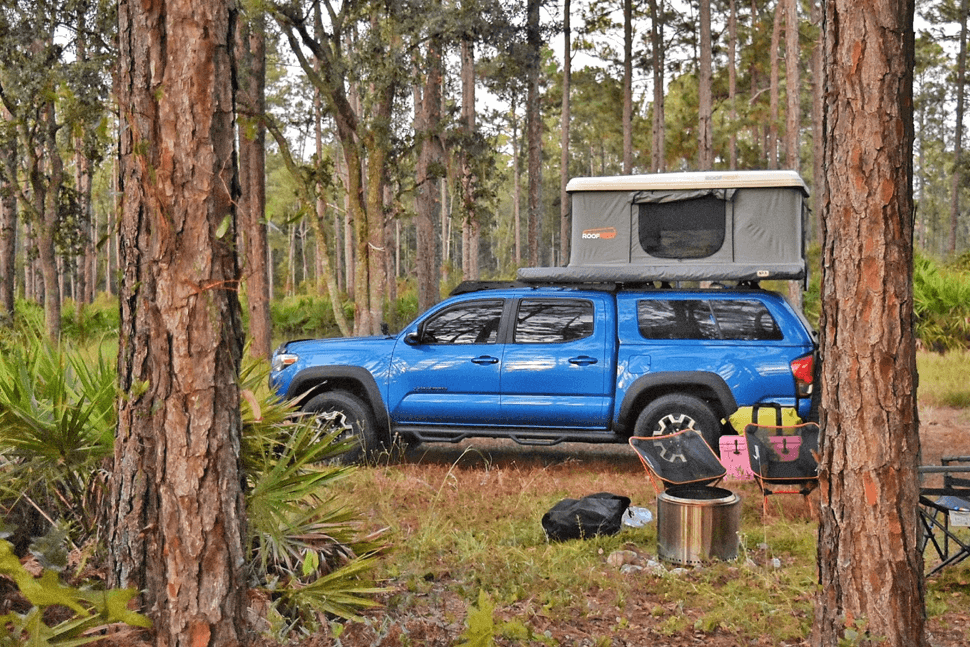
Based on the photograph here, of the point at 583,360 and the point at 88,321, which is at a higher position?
the point at 583,360

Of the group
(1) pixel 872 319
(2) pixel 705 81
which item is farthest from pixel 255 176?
(2) pixel 705 81

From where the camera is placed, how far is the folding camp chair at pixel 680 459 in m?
6.48

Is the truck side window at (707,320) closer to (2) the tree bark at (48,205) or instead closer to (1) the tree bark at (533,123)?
(2) the tree bark at (48,205)

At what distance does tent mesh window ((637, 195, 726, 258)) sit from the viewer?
988 cm

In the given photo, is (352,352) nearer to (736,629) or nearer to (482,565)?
Answer: (482,565)

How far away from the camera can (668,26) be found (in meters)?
31.8

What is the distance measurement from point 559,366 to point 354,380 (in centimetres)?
206

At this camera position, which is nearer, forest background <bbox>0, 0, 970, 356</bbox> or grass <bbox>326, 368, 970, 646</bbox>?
grass <bbox>326, 368, 970, 646</bbox>

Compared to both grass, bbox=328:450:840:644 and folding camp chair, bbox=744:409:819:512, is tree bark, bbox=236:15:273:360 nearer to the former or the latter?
grass, bbox=328:450:840:644

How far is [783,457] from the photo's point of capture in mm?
6840

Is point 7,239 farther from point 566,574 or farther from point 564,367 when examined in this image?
point 566,574

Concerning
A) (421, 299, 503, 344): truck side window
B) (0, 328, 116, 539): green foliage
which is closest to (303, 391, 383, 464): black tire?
(421, 299, 503, 344): truck side window

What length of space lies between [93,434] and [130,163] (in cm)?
152

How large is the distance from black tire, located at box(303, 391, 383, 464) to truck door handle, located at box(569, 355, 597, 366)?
2057 millimetres
